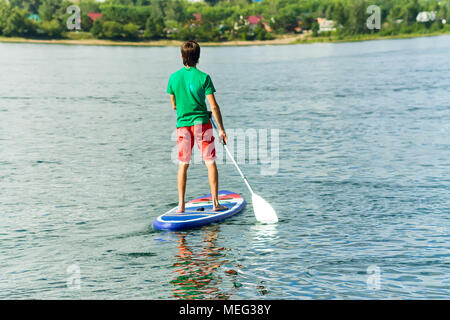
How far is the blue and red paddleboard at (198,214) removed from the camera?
966cm

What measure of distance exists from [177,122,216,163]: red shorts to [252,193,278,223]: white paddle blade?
1.13 metres

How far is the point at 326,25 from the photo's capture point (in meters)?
170

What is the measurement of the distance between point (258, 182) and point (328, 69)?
149 ft

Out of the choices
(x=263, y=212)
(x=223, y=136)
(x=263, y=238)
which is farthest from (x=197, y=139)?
(x=263, y=238)

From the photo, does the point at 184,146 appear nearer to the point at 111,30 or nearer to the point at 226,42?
the point at 111,30

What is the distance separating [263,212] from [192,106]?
7.09ft

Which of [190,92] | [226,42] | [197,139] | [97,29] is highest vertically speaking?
[97,29]

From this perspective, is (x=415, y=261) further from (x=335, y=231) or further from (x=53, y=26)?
(x=53, y=26)

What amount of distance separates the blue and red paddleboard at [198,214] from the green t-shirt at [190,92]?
4.84 feet

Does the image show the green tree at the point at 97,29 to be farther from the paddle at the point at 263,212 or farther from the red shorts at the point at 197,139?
the red shorts at the point at 197,139

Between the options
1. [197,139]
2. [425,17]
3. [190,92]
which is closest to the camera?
[190,92]

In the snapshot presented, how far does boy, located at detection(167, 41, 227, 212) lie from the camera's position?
934cm

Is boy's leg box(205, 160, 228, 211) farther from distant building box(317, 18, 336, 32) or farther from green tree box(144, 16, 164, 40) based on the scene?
distant building box(317, 18, 336, 32)
